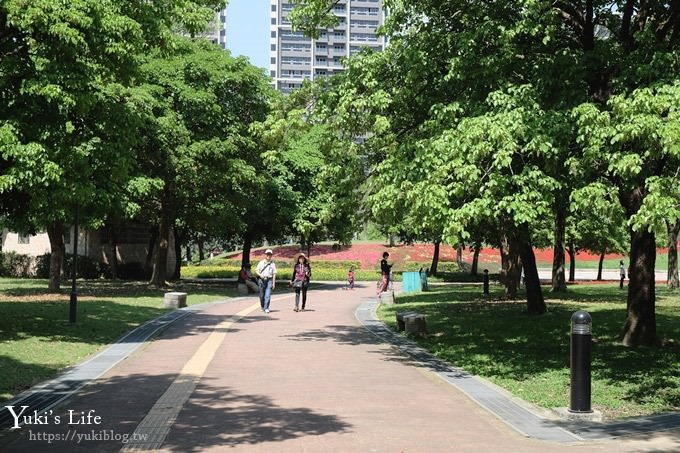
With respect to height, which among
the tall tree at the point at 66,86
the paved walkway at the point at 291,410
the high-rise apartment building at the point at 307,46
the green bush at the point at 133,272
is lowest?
the green bush at the point at 133,272

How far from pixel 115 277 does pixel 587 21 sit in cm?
3692

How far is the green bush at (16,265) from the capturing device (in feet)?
145

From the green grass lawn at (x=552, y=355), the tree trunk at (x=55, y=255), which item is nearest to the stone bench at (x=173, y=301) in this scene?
the green grass lawn at (x=552, y=355)

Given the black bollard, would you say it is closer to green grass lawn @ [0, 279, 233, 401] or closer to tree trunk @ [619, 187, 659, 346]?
tree trunk @ [619, 187, 659, 346]

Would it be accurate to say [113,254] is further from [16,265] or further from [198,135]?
[198,135]

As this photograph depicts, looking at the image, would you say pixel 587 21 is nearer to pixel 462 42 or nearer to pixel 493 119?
pixel 462 42

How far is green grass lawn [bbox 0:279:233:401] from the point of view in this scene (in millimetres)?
10281

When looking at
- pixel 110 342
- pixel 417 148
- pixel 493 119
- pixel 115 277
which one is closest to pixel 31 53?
pixel 110 342

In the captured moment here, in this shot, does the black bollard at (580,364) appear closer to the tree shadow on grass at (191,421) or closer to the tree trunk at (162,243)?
the tree shadow on grass at (191,421)

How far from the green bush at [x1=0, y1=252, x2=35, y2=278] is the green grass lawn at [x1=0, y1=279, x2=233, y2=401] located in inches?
741

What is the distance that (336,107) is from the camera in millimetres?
12805

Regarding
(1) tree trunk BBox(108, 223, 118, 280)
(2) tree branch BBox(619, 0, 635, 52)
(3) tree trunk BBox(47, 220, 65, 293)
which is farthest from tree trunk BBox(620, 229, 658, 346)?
(1) tree trunk BBox(108, 223, 118, 280)

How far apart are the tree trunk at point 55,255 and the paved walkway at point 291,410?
1508cm

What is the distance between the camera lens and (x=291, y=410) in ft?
25.7
